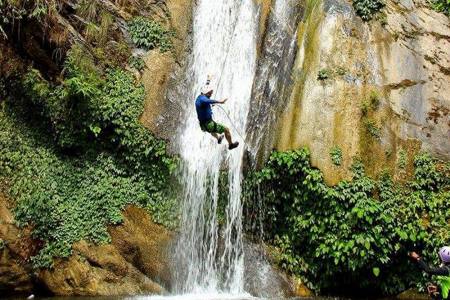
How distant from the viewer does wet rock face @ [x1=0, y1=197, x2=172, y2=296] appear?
12.1 meters

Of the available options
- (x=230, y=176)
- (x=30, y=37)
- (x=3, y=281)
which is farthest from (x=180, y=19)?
(x=3, y=281)

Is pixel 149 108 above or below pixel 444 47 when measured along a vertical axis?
below

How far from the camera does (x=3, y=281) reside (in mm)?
12055

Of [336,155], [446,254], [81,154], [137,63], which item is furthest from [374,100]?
[81,154]

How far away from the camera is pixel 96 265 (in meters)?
12.4

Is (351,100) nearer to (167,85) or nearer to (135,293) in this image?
(167,85)

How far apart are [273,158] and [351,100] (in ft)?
7.94

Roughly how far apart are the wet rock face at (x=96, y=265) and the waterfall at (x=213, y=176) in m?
0.63

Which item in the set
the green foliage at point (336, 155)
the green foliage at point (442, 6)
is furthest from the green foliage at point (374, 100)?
the green foliage at point (442, 6)

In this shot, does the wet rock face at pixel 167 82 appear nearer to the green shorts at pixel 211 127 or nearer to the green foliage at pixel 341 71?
the green shorts at pixel 211 127

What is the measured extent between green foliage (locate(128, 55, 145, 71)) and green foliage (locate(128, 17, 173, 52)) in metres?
0.46

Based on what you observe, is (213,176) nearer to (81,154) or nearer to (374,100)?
(81,154)

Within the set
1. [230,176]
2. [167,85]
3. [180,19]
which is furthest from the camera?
[180,19]

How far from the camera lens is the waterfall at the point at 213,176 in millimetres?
12688
